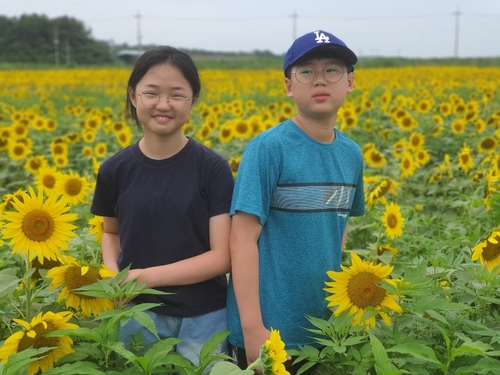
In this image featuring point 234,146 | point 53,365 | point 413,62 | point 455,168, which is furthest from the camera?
point 413,62

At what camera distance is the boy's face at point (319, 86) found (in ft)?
6.35

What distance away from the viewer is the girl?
2.02 m

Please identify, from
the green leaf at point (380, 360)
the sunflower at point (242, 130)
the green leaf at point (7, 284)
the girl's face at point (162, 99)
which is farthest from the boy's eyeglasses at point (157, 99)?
the sunflower at point (242, 130)

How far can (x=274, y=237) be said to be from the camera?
1.99 m

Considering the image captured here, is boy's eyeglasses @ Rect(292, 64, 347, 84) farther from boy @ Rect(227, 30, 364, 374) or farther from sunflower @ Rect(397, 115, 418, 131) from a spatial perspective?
sunflower @ Rect(397, 115, 418, 131)

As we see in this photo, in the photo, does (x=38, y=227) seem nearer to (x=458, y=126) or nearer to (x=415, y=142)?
(x=415, y=142)

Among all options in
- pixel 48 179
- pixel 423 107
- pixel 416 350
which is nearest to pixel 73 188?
pixel 48 179

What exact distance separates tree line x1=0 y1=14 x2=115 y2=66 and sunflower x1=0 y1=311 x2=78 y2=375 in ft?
149

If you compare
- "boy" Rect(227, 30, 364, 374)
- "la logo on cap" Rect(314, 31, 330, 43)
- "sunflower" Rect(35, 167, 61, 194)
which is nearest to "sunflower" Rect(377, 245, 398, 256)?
"boy" Rect(227, 30, 364, 374)

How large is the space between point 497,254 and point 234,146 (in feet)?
14.5

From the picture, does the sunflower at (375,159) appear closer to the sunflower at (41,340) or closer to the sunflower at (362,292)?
the sunflower at (362,292)

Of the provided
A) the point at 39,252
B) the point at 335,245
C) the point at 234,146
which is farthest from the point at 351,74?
the point at 234,146

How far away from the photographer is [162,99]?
2014mm

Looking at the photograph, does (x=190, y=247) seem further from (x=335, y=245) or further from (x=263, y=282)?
(x=335, y=245)
